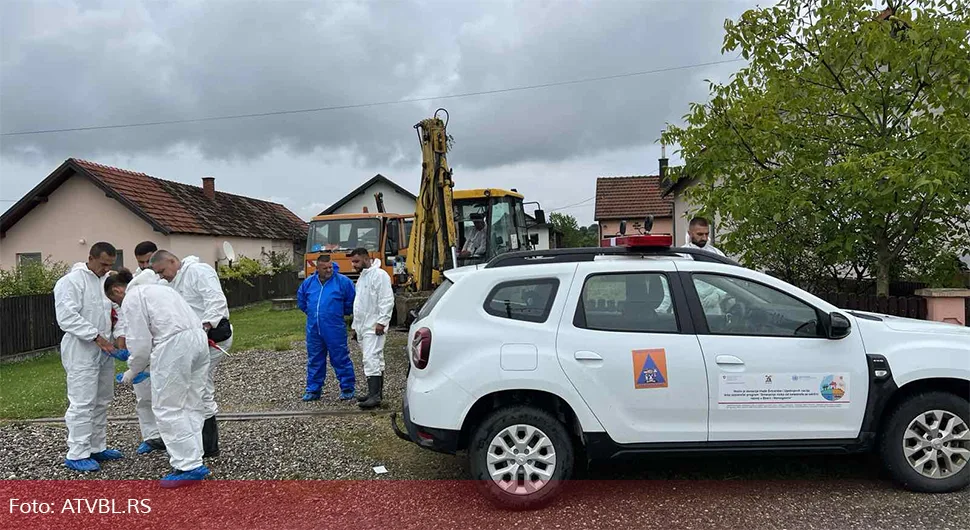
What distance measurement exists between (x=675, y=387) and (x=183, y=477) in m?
3.55

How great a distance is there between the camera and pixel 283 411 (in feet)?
22.6

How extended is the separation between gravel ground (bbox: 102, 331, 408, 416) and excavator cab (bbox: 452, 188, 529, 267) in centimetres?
230

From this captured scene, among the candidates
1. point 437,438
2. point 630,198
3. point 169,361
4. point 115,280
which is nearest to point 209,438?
point 169,361

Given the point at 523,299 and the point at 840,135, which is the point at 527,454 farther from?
the point at 840,135

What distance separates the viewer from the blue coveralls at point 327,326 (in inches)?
283

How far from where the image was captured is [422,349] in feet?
13.8

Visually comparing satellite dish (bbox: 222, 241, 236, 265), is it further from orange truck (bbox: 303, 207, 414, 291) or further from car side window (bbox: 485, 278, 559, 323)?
car side window (bbox: 485, 278, 559, 323)

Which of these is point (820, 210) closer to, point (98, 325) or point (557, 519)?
point (557, 519)

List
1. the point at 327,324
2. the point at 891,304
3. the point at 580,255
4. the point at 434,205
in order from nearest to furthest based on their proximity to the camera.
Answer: the point at 580,255
the point at 327,324
the point at 891,304
the point at 434,205

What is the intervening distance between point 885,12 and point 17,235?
88.4 feet

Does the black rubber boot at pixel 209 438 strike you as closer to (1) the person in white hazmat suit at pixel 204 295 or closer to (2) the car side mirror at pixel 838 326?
(1) the person in white hazmat suit at pixel 204 295

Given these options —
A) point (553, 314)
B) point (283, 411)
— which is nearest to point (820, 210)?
point (553, 314)

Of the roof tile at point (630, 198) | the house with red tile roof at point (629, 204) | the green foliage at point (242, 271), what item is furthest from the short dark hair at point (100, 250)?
the roof tile at point (630, 198)

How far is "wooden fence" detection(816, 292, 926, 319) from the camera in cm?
725
